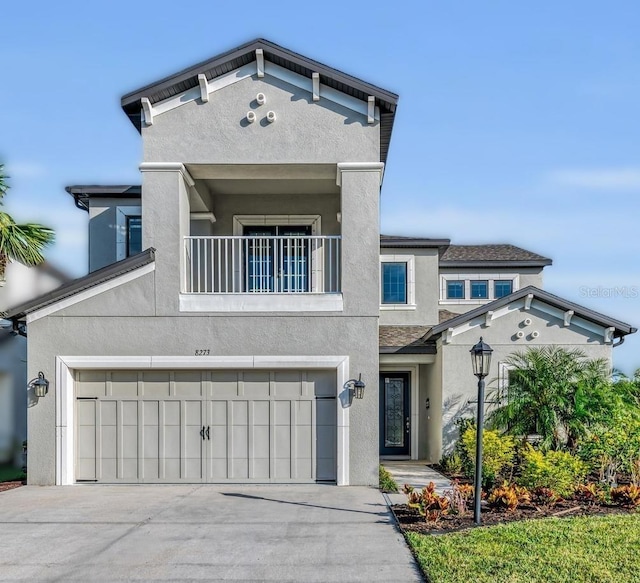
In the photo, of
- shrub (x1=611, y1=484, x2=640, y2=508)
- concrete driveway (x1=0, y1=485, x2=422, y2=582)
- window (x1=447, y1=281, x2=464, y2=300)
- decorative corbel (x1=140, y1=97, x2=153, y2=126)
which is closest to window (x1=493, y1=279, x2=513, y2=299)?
window (x1=447, y1=281, x2=464, y2=300)

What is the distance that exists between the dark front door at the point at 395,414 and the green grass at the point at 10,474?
8.91 m

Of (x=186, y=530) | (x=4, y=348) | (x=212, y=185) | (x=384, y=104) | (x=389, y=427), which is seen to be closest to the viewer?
(x=186, y=530)

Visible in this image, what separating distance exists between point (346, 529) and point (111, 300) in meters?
6.67

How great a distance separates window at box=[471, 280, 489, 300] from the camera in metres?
22.4

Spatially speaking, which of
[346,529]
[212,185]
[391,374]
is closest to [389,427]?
[391,374]

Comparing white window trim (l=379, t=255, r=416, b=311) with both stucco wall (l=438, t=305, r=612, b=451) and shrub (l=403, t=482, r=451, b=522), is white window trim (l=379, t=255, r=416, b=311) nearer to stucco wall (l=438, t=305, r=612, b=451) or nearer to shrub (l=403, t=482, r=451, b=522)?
stucco wall (l=438, t=305, r=612, b=451)

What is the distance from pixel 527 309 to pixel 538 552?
9234 mm

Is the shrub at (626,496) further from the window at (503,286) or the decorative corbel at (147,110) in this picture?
the window at (503,286)

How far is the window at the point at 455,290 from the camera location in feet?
73.5

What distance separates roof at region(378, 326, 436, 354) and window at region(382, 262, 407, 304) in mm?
1123

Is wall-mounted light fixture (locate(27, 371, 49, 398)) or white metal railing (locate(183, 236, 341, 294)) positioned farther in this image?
white metal railing (locate(183, 236, 341, 294))

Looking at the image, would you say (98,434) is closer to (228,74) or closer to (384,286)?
(228,74)

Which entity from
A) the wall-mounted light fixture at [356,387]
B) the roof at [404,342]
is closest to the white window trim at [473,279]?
the roof at [404,342]

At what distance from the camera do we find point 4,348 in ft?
57.4
